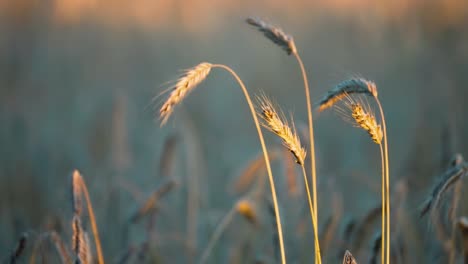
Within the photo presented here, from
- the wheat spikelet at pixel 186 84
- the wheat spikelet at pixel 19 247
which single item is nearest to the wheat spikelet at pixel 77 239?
the wheat spikelet at pixel 19 247

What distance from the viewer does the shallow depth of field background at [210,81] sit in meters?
3.84

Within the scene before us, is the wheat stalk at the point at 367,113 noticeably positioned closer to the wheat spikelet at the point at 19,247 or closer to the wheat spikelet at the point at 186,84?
the wheat spikelet at the point at 186,84

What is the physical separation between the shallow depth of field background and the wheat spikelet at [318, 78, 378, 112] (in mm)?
2211

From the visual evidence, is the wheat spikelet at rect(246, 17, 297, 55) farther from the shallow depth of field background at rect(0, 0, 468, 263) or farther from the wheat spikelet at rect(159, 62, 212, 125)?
the shallow depth of field background at rect(0, 0, 468, 263)

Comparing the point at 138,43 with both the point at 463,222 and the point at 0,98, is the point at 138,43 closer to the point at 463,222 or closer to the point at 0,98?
the point at 0,98

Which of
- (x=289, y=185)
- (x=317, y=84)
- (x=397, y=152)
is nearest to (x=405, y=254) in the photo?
(x=289, y=185)

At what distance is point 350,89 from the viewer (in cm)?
125

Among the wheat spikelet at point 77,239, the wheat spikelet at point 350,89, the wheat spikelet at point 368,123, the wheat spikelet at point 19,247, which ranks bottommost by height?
the wheat spikelet at point 19,247

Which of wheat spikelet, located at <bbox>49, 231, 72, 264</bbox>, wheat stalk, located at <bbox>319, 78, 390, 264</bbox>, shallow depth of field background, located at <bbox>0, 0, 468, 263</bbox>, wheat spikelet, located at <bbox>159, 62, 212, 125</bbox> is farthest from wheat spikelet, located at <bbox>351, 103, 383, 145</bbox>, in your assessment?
shallow depth of field background, located at <bbox>0, 0, 468, 263</bbox>

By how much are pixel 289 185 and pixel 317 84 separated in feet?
8.93

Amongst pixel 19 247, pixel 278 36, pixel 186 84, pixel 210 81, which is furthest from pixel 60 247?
pixel 210 81

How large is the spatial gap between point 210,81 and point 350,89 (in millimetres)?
4143

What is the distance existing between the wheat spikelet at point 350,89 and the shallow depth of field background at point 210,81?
221cm

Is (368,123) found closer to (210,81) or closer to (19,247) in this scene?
(19,247)
